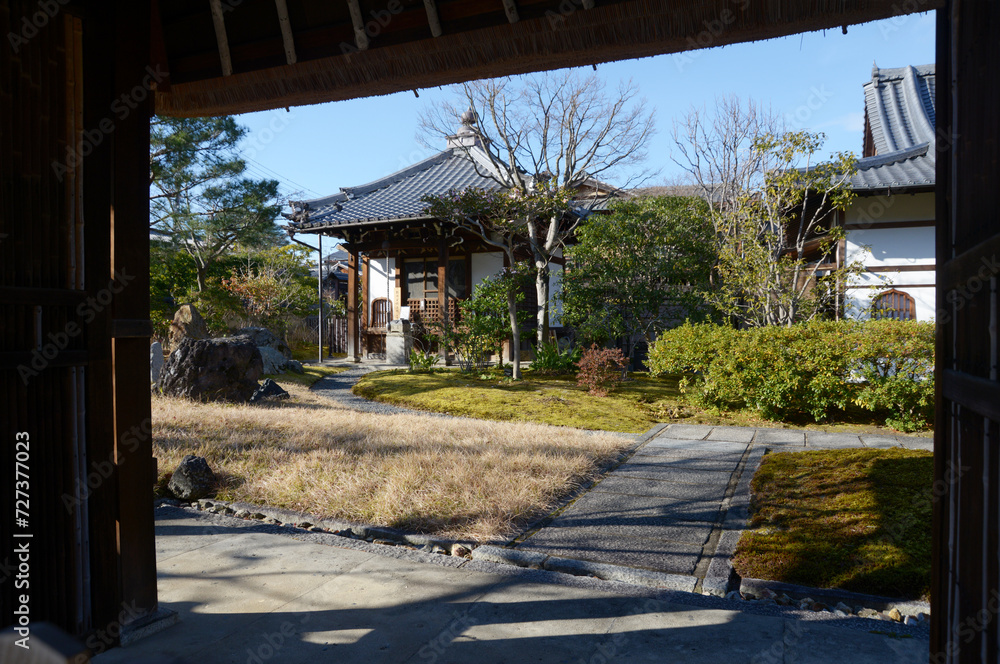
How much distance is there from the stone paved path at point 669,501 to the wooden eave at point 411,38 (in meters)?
2.76

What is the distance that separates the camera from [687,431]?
26.6 feet

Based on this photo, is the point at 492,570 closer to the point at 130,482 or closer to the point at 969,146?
the point at 130,482

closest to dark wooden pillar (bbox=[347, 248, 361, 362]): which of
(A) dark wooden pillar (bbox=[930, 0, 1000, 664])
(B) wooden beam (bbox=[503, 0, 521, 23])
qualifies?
(B) wooden beam (bbox=[503, 0, 521, 23])

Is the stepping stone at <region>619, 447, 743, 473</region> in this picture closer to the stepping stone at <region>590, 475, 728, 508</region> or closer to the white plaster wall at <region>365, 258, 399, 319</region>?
the stepping stone at <region>590, 475, 728, 508</region>

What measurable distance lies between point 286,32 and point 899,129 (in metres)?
15.9

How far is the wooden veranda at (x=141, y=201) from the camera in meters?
1.82

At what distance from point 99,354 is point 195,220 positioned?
49.7 feet

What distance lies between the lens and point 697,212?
1444cm

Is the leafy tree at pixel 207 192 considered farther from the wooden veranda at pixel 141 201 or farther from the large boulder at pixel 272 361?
the wooden veranda at pixel 141 201

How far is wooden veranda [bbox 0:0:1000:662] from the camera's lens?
1.82m

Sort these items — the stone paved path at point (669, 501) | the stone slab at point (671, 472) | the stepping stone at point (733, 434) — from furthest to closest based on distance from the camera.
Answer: the stepping stone at point (733, 434) < the stone slab at point (671, 472) < the stone paved path at point (669, 501)

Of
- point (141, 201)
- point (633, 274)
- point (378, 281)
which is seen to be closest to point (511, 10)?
point (141, 201)

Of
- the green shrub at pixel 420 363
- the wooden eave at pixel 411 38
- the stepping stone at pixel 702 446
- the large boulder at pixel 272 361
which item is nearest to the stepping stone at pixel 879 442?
the stepping stone at pixel 702 446

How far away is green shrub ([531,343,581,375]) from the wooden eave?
9957 millimetres
